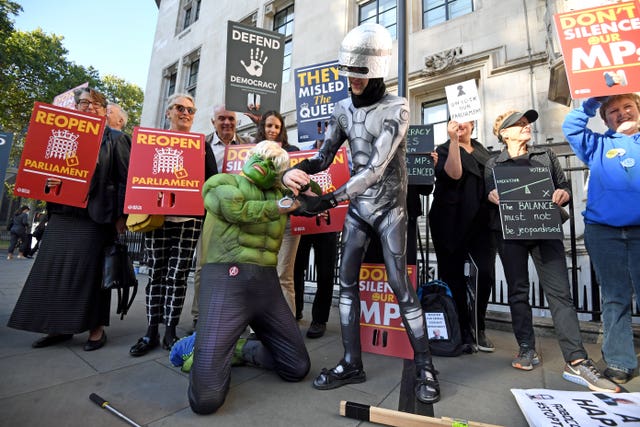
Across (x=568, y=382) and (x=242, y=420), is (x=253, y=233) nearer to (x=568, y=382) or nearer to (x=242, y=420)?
(x=242, y=420)

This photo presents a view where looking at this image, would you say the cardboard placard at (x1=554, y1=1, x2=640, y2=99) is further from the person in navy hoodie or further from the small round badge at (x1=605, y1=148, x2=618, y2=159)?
the small round badge at (x1=605, y1=148, x2=618, y2=159)

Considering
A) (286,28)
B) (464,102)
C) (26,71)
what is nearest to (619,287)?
(464,102)

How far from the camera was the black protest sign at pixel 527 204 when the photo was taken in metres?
2.56

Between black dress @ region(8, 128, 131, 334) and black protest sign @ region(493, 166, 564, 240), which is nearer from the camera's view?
black protest sign @ region(493, 166, 564, 240)

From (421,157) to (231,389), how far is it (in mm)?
2497

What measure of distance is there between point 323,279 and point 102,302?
210 cm

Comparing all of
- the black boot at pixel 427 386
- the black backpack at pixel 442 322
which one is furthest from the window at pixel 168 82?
the black boot at pixel 427 386

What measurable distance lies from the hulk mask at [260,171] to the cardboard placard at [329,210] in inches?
38.0

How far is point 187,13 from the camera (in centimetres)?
2058

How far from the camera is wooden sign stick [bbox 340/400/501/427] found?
148 cm

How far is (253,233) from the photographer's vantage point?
2.19 metres

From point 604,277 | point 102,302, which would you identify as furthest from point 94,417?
point 604,277

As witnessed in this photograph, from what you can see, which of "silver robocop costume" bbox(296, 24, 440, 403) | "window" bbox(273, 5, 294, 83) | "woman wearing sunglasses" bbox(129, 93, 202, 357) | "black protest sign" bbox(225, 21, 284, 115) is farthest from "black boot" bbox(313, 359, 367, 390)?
"window" bbox(273, 5, 294, 83)

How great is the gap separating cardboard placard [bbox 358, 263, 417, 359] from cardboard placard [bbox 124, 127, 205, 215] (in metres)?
1.64
